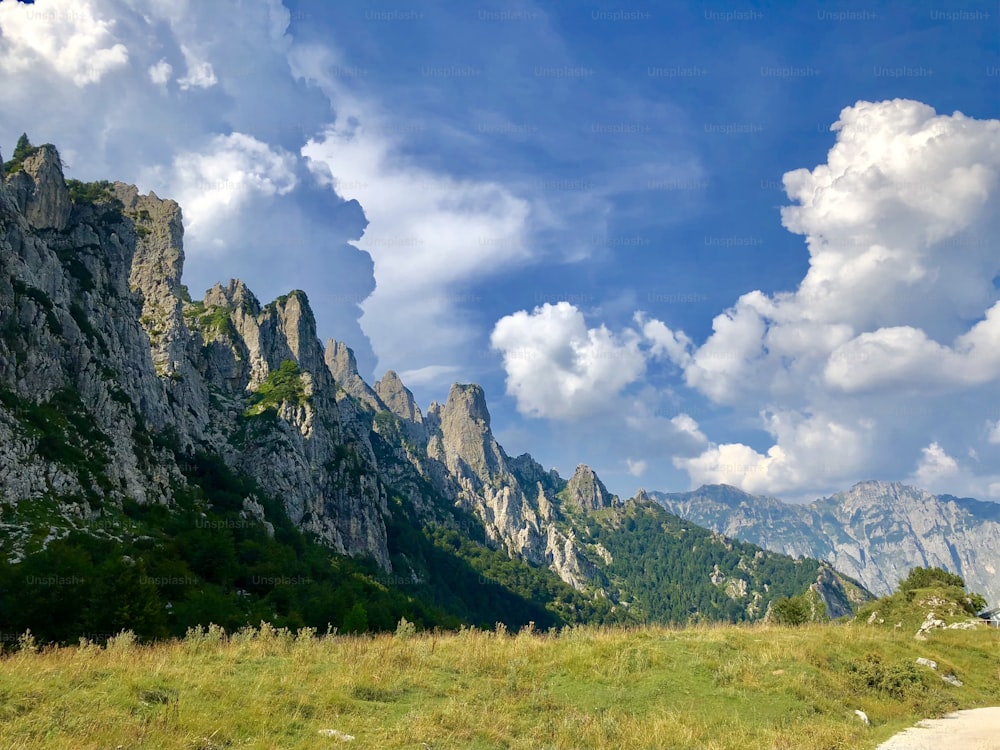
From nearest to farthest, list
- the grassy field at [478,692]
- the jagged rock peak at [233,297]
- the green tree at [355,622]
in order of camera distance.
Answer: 1. the grassy field at [478,692]
2. the green tree at [355,622]
3. the jagged rock peak at [233,297]

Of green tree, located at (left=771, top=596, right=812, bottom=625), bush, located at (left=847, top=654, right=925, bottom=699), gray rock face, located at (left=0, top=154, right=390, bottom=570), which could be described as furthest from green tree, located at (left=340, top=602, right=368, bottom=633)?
bush, located at (left=847, top=654, right=925, bottom=699)

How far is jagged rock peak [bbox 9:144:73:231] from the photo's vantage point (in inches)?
3917

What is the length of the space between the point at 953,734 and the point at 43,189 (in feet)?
475

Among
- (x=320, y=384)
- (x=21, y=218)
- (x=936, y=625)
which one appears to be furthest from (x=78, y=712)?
(x=320, y=384)

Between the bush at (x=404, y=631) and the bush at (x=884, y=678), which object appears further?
the bush at (x=404, y=631)

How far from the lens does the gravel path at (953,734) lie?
1154cm

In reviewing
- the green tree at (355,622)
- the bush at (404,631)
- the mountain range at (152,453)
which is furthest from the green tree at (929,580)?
the bush at (404,631)

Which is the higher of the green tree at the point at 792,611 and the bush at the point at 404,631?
the bush at the point at 404,631

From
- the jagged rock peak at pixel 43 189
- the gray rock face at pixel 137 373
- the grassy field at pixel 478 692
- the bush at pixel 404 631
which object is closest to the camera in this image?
the grassy field at pixel 478 692

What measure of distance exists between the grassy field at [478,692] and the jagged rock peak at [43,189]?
12149 cm

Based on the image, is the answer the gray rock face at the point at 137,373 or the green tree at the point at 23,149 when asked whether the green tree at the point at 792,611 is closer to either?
the gray rock face at the point at 137,373

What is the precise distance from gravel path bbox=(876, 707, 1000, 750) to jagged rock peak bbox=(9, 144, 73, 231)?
135 meters

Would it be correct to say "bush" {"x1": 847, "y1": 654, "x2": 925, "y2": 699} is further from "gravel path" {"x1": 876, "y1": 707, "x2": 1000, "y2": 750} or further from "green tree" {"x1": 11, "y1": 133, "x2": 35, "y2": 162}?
"green tree" {"x1": 11, "y1": 133, "x2": 35, "y2": 162}

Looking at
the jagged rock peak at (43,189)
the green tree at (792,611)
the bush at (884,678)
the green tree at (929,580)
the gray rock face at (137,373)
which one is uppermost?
the jagged rock peak at (43,189)
